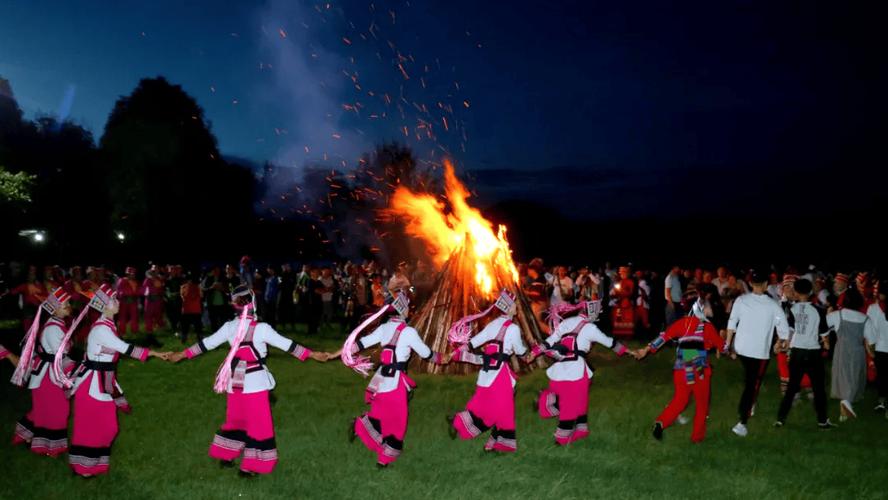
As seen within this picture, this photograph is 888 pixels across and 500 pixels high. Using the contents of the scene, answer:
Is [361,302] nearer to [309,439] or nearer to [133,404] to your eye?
[133,404]

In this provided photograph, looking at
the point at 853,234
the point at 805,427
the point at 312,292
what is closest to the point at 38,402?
the point at 805,427

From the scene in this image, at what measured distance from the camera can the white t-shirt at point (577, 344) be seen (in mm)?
9062

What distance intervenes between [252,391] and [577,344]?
391 cm

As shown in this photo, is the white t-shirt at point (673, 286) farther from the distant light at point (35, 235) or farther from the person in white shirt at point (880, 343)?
the distant light at point (35, 235)

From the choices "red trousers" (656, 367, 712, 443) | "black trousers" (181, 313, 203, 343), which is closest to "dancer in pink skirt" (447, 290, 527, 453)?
"red trousers" (656, 367, 712, 443)

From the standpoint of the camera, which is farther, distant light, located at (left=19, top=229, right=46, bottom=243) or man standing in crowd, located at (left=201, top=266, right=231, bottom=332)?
distant light, located at (left=19, top=229, right=46, bottom=243)

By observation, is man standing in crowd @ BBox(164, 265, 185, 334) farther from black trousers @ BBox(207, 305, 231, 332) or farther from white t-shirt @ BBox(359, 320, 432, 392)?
white t-shirt @ BBox(359, 320, 432, 392)

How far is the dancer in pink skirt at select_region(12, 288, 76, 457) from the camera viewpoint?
27.4ft

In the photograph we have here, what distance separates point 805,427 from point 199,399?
911 cm

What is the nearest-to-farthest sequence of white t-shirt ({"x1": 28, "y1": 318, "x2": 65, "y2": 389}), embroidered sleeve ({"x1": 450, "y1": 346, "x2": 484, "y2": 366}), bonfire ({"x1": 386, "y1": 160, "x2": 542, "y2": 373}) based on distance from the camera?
white t-shirt ({"x1": 28, "y1": 318, "x2": 65, "y2": 389}) < embroidered sleeve ({"x1": 450, "y1": 346, "x2": 484, "y2": 366}) < bonfire ({"x1": 386, "y1": 160, "x2": 542, "y2": 373})

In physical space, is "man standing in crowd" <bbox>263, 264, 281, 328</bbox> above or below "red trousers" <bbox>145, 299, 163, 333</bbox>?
above

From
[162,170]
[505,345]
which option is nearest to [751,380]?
[505,345]

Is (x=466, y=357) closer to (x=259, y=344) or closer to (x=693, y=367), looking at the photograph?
(x=259, y=344)

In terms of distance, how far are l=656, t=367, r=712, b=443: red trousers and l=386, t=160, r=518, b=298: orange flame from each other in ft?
16.6
